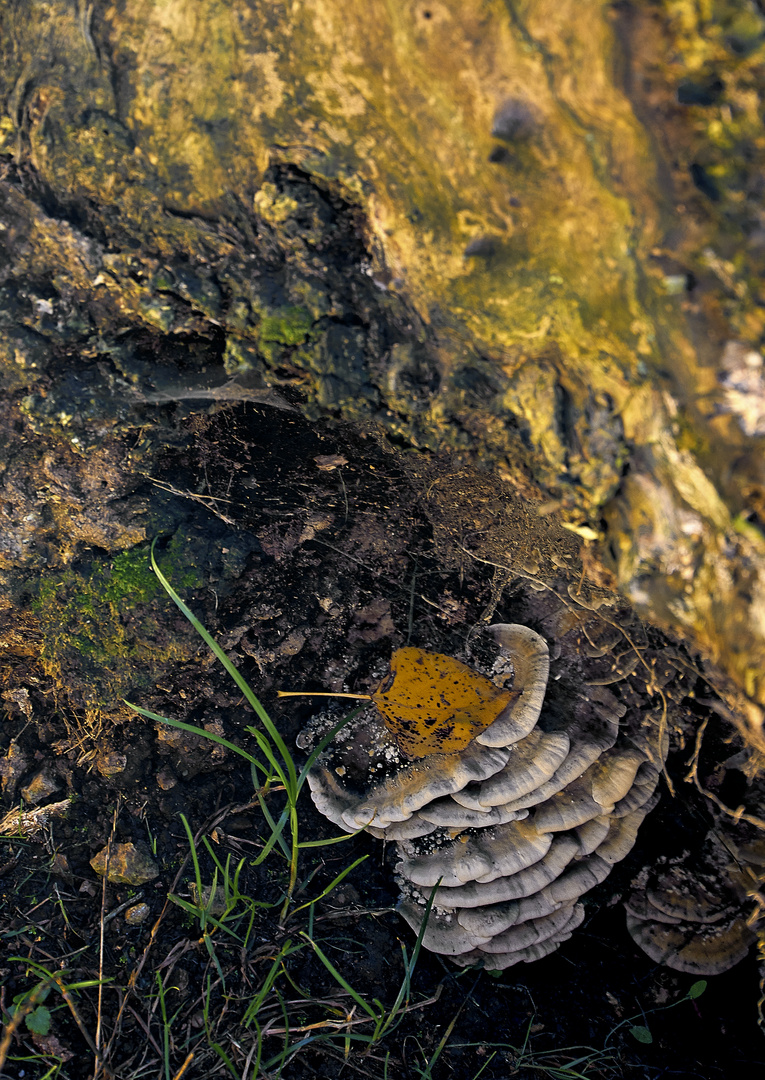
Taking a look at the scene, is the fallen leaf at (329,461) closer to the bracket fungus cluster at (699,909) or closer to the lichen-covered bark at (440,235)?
the lichen-covered bark at (440,235)

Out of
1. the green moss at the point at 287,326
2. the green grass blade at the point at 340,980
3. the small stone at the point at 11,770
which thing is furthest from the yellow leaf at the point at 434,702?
the small stone at the point at 11,770

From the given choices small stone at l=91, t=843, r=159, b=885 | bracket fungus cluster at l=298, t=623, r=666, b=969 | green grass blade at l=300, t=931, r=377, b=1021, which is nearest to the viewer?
green grass blade at l=300, t=931, r=377, b=1021

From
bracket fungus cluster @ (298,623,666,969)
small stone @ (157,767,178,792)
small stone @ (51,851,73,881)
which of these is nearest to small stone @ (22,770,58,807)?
small stone @ (51,851,73,881)

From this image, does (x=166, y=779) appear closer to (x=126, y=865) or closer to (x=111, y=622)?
(x=126, y=865)

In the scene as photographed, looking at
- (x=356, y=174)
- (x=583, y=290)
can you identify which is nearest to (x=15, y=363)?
(x=356, y=174)

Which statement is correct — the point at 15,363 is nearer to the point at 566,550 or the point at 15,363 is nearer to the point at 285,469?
the point at 285,469

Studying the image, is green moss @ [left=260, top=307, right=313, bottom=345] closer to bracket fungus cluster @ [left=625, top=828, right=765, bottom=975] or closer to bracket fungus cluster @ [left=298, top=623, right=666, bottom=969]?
bracket fungus cluster @ [left=298, top=623, right=666, bottom=969]
